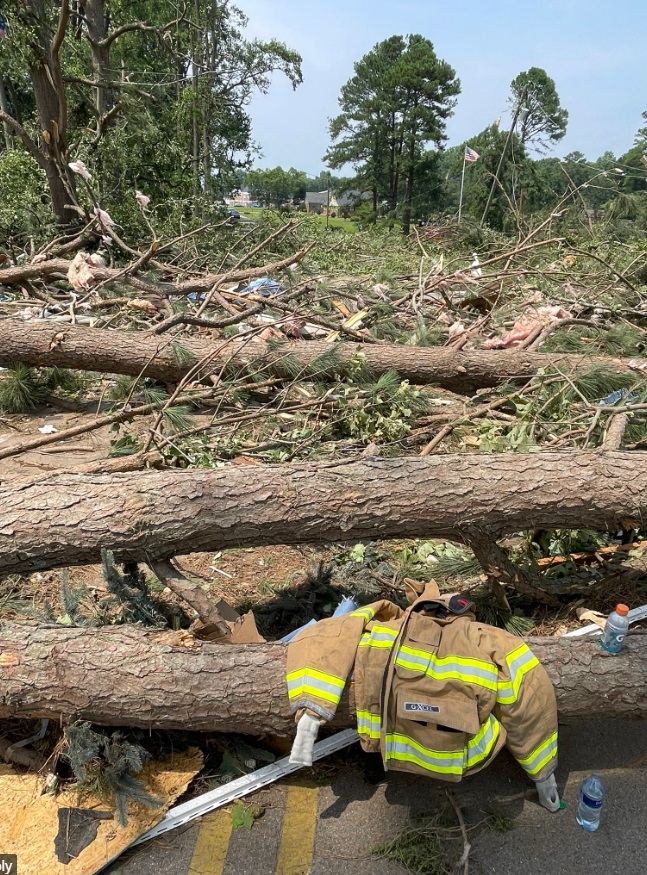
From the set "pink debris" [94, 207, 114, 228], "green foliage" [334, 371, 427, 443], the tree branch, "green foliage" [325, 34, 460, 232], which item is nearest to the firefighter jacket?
"green foliage" [334, 371, 427, 443]

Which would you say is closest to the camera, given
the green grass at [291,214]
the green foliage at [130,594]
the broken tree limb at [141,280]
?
the green foliage at [130,594]

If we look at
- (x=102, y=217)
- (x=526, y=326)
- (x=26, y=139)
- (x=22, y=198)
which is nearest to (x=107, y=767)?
(x=526, y=326)

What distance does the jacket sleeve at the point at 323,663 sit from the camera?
1.63m

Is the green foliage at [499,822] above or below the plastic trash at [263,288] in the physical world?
below

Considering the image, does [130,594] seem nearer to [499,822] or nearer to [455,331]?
[499,822]

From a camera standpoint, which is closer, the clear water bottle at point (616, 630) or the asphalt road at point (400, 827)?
the asphalt road at point (400, 827)

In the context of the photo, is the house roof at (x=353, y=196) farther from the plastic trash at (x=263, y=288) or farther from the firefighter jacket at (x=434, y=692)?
the firefighter jacket at (x=434, y=692)

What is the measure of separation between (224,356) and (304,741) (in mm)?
3145

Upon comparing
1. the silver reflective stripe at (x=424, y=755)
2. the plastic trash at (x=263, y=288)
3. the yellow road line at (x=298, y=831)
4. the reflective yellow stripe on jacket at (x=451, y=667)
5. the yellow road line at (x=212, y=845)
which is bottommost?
the yellow road line at (x=212, y=845)

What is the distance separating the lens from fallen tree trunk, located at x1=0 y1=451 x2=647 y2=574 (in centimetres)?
208

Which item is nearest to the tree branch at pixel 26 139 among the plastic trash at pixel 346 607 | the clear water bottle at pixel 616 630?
the plastic trash at pixel 346 607

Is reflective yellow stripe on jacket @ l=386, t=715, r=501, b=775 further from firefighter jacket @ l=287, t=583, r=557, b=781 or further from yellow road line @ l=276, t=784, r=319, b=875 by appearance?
yellow road line @ l=276, t=784, r=319, b=875

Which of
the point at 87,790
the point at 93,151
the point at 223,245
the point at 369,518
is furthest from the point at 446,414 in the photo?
the point at 93,151

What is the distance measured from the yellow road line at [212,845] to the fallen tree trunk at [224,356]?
3060 mm
